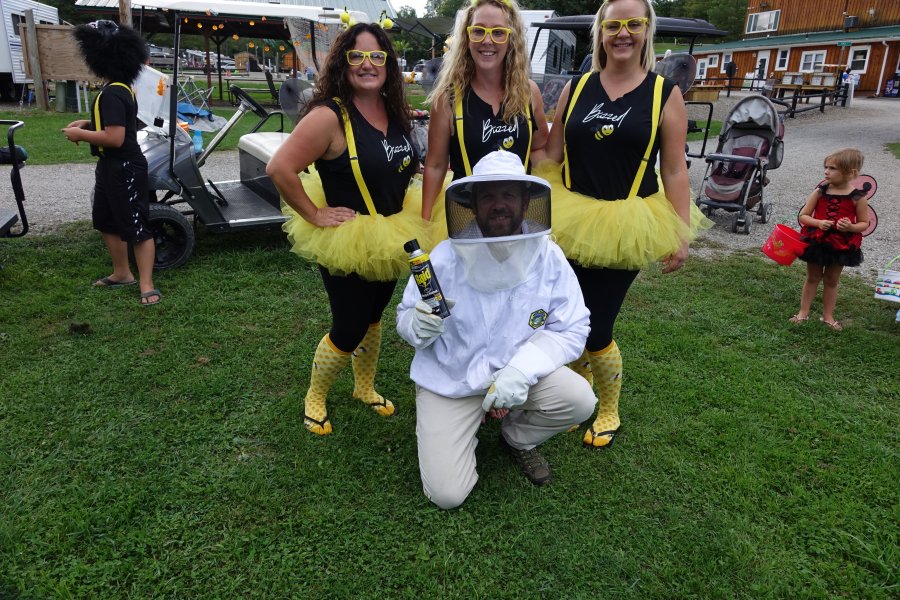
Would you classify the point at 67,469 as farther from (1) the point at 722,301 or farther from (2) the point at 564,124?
(1) the point at 722,301

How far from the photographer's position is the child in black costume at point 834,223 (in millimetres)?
4215

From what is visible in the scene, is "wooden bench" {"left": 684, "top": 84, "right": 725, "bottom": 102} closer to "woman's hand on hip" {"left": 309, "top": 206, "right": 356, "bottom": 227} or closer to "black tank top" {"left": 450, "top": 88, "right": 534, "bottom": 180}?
"black tank top" {"left": 450, "top": 88, "right": 534, "bottom": 180}

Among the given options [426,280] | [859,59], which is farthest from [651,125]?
[859,59]

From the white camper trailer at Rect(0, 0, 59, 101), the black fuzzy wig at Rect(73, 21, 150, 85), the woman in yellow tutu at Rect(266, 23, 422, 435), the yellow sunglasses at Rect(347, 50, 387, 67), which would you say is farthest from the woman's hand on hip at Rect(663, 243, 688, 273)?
the white camper trailer at Rect(0, 0, 59, 101)

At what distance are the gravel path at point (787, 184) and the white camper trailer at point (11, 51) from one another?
950cm

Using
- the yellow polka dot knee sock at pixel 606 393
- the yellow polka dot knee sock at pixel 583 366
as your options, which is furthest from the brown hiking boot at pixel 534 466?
the yellow polka dot knee sock at pixel 583 366

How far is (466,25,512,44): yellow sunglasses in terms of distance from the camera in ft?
8.37

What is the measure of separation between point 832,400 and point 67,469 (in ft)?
13.5

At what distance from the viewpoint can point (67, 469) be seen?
2738 mm

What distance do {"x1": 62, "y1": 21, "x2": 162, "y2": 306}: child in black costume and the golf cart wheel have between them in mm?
421

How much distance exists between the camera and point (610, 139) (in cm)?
258

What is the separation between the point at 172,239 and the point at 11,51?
1651 centimetres

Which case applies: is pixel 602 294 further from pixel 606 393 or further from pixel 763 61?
pixel 763 61

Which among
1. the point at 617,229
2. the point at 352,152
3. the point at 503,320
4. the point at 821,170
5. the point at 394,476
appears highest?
the point at 352,152
